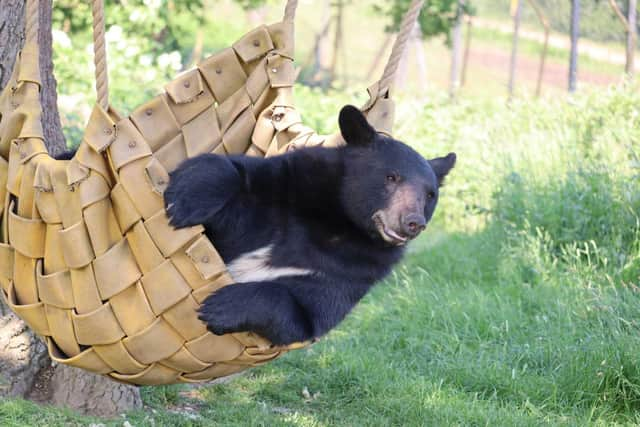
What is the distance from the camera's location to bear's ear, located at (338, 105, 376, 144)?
116 inches

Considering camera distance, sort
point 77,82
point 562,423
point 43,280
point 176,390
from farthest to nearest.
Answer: point 77,82 < point 176,390 < point 562,423 < point 43,280

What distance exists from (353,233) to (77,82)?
5872mm

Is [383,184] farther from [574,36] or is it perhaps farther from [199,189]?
[574,36]

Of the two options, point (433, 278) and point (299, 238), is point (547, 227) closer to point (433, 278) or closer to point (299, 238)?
point (433, 278)

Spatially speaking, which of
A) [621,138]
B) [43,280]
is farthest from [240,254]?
[621,138]

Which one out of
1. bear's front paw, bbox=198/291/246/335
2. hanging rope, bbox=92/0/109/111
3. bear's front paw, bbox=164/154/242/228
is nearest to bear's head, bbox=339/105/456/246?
bear's front paw, bbox=164/154/242/228

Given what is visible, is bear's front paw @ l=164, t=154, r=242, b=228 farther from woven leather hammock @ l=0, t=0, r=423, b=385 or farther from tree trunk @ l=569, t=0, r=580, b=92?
tree trunk @ l=569, t=0, r=580, b=92

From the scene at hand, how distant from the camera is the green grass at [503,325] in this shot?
164 inches

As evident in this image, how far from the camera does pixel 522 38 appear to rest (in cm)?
2503

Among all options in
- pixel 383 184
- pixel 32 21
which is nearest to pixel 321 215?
pixel 383 184

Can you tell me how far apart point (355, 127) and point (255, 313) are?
2.66 feet

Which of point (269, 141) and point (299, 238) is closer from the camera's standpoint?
point (299, 238)

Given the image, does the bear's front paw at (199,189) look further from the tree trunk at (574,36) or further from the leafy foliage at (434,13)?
the leafy foliage at (434,13)

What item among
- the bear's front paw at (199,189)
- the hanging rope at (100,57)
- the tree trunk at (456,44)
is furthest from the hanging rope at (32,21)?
the tree trunk at (456,44)
